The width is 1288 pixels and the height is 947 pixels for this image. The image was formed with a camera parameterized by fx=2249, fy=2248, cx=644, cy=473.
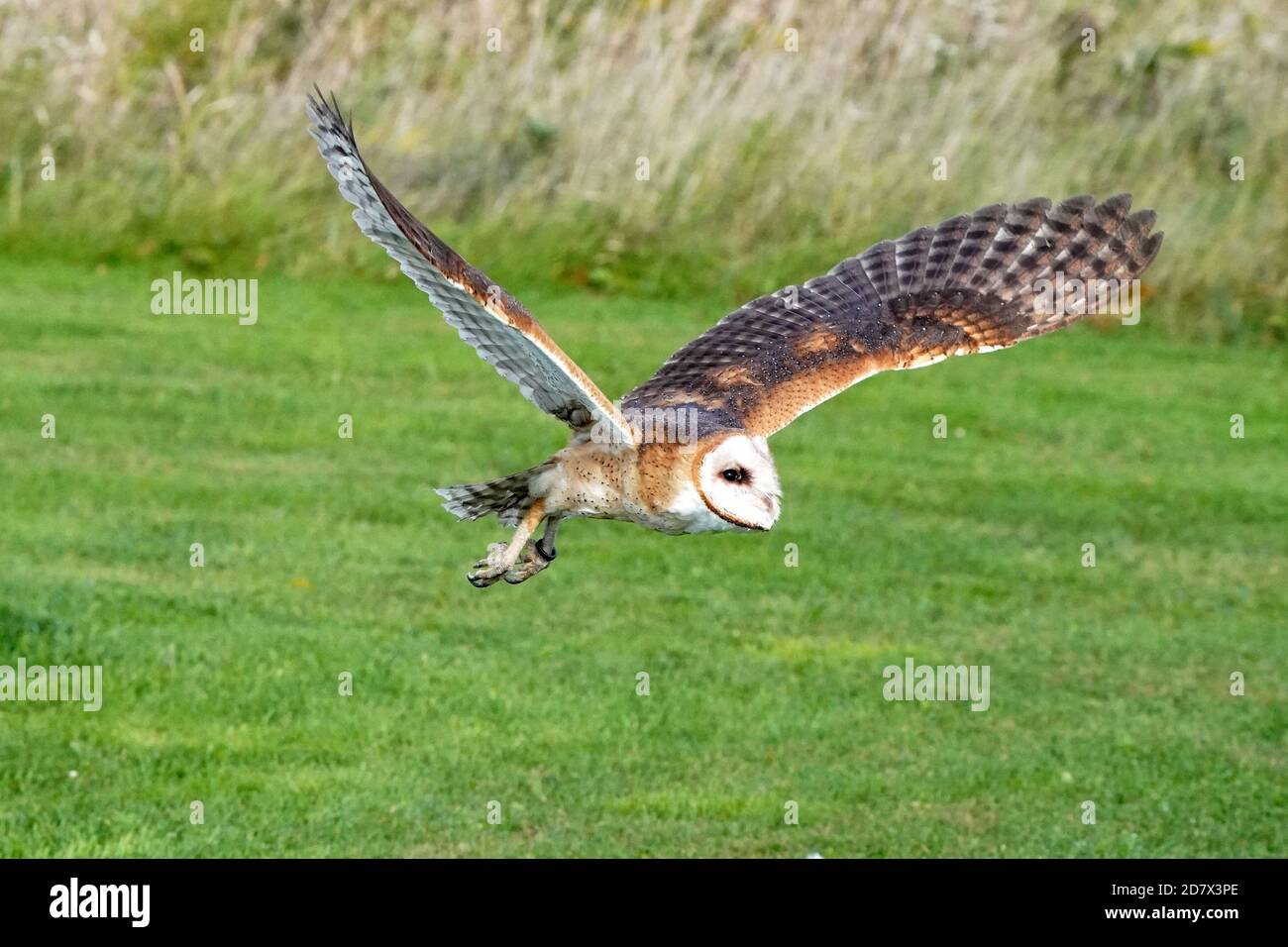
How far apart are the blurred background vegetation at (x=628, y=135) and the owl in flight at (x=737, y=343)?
7.46 meters

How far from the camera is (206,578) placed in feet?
34.3

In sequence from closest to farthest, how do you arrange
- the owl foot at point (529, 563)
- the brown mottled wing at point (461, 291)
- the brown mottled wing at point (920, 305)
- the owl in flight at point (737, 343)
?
1. the brown mottled wing at point (461, 291)
2. the owl in flight at point (737, 343)
3. the owl foot at point (529, 563)
4. the brown mottled wing at point (920, 305)

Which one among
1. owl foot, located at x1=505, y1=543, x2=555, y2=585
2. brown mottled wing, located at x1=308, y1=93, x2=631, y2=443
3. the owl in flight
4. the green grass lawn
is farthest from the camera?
the green grass lawn

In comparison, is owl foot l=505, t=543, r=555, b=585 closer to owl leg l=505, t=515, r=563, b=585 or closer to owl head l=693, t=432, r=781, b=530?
owl leg l=505, t=515, r=563, b=585

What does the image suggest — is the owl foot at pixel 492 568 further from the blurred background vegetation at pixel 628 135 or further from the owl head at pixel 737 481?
the blurred background vegetation at pixel 628 135

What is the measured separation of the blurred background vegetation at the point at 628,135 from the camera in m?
15.8

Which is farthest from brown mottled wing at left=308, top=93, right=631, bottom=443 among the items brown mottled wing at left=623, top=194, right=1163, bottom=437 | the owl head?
brown mottled wing at left=623, top=194, right=1163, bottom=437

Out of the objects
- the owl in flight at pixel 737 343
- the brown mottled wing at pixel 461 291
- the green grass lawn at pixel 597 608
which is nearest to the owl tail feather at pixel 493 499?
the owl in flight at pixel 737 343

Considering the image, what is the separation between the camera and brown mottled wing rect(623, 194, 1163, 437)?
24.0 ft

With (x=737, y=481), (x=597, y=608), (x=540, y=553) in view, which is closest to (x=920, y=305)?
(x=540, y=553)

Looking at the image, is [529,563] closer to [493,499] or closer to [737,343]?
[493,499]

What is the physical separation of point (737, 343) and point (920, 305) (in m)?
0.69

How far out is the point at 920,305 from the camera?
7.93 meters

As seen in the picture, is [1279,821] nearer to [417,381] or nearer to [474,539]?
[474,539]
